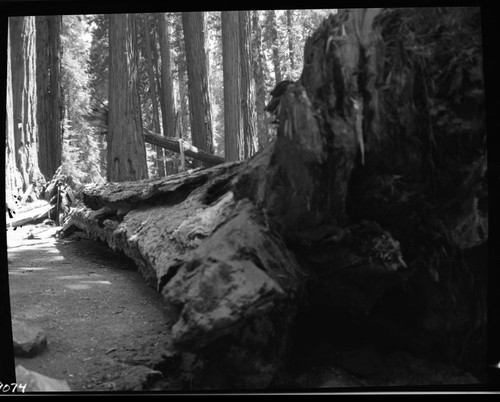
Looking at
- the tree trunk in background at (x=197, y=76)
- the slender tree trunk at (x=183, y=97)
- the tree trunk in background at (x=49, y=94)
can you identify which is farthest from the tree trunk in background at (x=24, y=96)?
the slender tree trunk at (x=183, y=97)

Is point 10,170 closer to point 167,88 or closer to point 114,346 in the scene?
point 114,346

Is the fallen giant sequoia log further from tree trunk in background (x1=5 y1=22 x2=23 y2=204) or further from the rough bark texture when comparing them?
the rough bark texture

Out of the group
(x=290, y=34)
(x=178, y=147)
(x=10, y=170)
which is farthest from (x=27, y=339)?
(x=178, y=147)

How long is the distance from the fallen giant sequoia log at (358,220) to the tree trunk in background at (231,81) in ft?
9.44

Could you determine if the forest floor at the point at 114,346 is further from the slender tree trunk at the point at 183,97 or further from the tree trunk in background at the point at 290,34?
the slender tree trunk at the point at 183,97

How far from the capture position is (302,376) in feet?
8.57

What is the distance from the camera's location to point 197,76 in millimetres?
7797

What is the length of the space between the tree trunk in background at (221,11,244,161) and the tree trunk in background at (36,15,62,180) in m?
1.84

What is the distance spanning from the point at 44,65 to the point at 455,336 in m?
6.09

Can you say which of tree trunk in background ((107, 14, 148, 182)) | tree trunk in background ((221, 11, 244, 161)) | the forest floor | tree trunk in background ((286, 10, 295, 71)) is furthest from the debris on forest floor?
tree trunk in background ((107, 14, 148, 182))

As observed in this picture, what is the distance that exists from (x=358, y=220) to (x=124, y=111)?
389cm

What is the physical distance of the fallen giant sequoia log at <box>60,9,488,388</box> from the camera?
243 cm

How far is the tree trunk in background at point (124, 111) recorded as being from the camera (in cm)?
564

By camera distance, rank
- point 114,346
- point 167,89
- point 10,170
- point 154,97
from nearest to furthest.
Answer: point 114,346 < point 10,170 < point 154,97 < point 167,89
